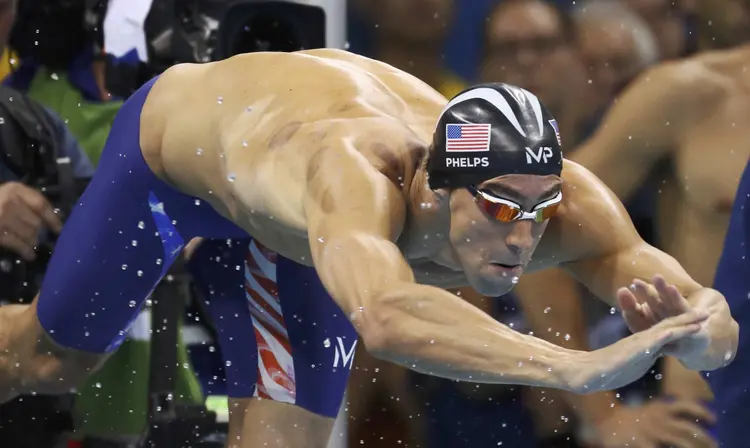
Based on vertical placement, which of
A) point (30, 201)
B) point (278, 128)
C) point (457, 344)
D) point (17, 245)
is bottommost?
point (17, 245)

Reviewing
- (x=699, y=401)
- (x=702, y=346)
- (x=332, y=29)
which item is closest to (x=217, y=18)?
(x=332, y=29)

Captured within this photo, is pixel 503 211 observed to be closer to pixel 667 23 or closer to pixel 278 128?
pixel 278 128

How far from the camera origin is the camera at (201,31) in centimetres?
353

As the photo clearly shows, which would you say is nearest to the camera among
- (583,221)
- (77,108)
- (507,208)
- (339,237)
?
(339,237)

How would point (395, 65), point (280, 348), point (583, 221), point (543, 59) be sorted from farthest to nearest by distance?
point (395, 65), point (543, 59), point (280, 348), point (583, 221)

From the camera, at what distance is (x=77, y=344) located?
9.95 feet

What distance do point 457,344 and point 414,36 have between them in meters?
1.61

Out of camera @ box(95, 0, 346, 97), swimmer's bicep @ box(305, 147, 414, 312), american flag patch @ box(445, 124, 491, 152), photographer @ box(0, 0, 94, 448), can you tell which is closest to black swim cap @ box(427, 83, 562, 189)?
american flag patch @ box(445, 124, 491, 152)

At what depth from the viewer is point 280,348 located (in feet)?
9.87

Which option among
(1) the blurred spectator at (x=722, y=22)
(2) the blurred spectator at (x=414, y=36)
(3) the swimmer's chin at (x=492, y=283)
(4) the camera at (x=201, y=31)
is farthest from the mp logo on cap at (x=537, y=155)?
(4) the camera at (x=201, y=31)

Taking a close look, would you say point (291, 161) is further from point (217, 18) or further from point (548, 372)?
point (217, 18)

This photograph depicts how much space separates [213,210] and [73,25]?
41.8 inches

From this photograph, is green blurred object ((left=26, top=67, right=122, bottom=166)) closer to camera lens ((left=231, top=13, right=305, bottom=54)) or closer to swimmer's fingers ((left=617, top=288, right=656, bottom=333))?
camera lens ((left=231, top=13, right=305, bottom=54))

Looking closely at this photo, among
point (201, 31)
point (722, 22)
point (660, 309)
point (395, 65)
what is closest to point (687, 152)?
point (722, 22)
